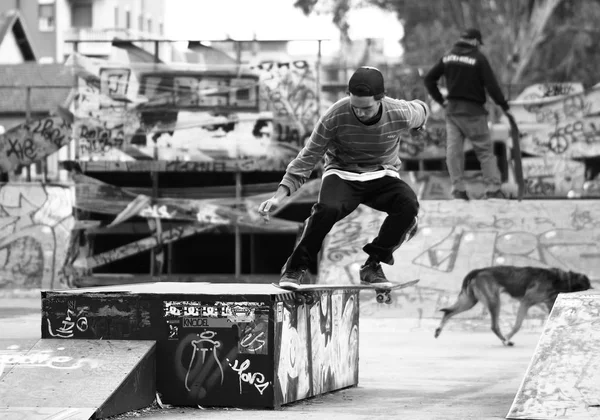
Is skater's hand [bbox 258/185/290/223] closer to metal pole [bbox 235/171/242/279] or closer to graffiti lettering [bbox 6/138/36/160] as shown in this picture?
metal pole [bbox 235/171/242/279]

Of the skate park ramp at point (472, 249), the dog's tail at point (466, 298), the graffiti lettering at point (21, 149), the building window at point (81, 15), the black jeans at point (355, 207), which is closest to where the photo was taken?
the black jeans at point (355, 207)

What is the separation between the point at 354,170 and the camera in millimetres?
8781

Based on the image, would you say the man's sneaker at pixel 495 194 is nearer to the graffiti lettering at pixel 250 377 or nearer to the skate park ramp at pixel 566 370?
the skate park ramp at pixel 566 370

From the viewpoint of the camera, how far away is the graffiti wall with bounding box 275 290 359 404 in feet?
27.3

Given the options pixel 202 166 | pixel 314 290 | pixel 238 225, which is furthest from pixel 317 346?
pixel 202 166

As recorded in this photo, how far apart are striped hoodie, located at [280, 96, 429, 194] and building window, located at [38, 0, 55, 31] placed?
66080mm

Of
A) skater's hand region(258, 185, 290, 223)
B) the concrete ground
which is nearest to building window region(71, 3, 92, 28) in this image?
the concrete ground

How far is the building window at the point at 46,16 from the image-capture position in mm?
72125

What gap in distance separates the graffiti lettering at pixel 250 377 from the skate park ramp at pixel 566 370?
1.66 meters

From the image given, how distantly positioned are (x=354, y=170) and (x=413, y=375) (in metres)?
2.76

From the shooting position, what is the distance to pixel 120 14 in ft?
260

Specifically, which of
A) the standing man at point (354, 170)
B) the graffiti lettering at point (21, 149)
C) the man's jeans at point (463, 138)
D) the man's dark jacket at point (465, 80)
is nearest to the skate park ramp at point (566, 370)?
the standing man at point (354, 170)

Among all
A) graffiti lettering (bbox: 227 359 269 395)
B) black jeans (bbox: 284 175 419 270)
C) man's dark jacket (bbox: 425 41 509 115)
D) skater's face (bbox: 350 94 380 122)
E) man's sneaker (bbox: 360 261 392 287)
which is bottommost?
graffiti lettering (bbox: 227 359 269 395)

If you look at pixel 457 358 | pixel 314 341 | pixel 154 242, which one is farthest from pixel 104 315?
pixel 154 242
